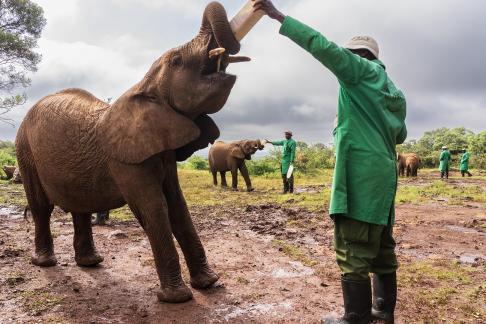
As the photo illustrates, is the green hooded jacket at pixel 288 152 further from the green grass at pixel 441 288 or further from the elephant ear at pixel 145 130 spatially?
the elephant ear at pixel 145 130

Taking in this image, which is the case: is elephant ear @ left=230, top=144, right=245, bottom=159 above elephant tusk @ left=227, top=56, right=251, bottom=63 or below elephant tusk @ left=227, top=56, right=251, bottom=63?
below

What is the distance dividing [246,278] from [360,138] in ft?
8.17

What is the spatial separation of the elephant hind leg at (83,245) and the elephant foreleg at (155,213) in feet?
5.46

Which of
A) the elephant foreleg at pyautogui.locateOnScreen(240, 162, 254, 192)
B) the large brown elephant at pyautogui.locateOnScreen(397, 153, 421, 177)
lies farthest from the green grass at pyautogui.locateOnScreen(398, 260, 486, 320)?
the large brown elephant at pyautogui.locateOnScreen(397, 153, 421, 177)

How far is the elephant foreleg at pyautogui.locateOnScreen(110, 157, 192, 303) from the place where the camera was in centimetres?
394

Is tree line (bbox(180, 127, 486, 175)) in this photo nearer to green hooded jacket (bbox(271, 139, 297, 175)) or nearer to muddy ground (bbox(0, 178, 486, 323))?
green hooded jacket (bbox(271, 139, 297, 175))

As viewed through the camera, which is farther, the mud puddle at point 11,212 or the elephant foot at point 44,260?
the mud puddle at point 11,212

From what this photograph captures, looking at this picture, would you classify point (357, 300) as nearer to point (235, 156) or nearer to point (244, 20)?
point (244, 20)

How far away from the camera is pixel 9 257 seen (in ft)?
18.6

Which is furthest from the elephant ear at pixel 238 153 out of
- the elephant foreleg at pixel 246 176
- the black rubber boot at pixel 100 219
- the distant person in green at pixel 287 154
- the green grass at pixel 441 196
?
the black rubber boot at pixel 100 219

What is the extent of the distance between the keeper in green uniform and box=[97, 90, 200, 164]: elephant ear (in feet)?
4.34

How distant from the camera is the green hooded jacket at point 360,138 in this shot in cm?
293

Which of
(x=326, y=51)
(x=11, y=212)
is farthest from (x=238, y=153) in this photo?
(x=326, y=51)

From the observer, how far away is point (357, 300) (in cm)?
303
